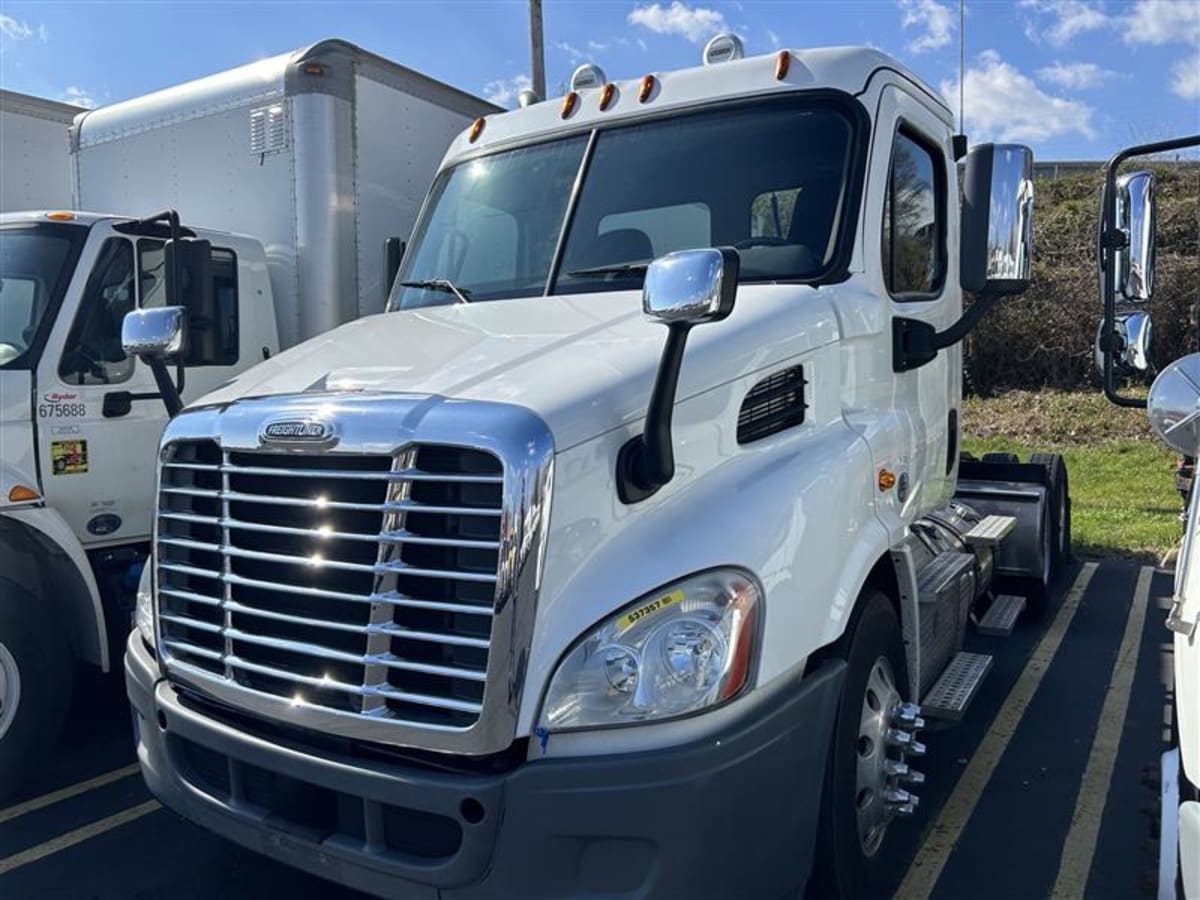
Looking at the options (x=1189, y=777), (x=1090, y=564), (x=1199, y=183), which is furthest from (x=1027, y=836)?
(x=1199, y=183)

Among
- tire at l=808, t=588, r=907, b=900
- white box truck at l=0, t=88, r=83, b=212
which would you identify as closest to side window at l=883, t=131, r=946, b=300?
tire at l=808, t=588, r=907, b=900

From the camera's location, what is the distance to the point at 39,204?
716cm

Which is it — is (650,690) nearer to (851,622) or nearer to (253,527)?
(851,622)

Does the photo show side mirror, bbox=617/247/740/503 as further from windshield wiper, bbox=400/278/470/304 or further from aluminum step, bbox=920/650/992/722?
aluminum step, bbox=920/650/992/722

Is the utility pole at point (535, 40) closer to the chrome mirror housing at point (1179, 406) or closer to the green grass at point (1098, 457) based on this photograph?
the green grass at point (1098, 457)

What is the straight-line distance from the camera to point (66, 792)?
4.39 m

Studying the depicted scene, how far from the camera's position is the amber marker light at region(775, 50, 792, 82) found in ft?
12.2

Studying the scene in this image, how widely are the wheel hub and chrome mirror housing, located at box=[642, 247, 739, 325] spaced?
1416 mm

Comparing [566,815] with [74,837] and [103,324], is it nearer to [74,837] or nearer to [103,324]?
[74,837]

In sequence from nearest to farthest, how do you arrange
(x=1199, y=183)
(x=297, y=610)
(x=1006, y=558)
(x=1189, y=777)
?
(x=1189, y=777), (x=297, y=610), (x=1006, y=558), (x=1199, y=183)

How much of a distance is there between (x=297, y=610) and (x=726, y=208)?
204 cm

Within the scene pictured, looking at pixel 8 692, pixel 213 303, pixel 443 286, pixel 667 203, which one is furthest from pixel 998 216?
pixel 8 692

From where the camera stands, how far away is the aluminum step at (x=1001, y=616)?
5.69m

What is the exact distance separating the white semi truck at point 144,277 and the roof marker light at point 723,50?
71.2 inches
